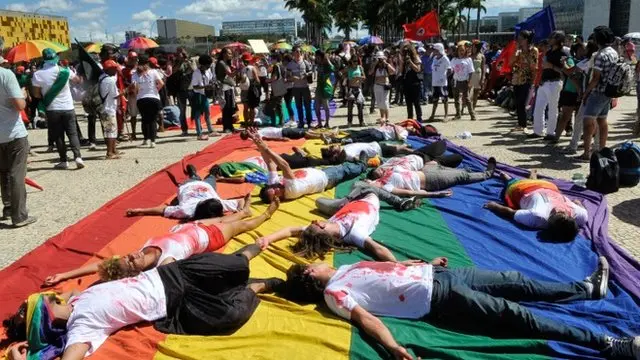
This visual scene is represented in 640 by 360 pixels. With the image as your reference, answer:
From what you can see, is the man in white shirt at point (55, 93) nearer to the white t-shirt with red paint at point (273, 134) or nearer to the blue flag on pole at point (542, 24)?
A: the white t-shirt with red paint at point (273, 134)

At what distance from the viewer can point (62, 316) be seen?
11.6 ft

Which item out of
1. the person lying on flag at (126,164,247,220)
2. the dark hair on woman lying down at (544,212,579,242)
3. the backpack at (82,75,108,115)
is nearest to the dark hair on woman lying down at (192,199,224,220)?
the person lying on flag at (126,164,247,220)

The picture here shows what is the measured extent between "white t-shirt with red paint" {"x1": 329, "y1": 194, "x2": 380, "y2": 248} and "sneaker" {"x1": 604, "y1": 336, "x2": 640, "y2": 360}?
218cm

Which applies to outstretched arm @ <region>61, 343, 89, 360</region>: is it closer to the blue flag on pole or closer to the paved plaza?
the paved plaza

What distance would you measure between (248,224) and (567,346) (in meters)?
3.31

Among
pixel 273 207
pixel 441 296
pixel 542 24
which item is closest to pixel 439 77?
pixel 542 24

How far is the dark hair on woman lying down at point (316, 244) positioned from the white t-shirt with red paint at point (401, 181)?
65.3 inches

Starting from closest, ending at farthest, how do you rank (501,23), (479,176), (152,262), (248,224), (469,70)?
1. (152,262)
2. (248,224)
3. (479,176)
4. (469,70)
5. (501,23)

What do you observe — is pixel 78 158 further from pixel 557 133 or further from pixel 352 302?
pixel 557 133

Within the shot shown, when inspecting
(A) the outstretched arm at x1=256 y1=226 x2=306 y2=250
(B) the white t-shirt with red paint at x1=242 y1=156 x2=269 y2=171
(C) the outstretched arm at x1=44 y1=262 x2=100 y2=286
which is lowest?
(C) the outstretched arm at x1=44 y1=262 x2=100 y2=286

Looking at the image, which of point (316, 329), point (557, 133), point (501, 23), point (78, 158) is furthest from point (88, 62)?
point (501, 23)

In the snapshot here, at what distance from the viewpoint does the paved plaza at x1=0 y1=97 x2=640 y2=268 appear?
5.82m

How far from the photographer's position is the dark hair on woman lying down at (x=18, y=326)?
3535 mm

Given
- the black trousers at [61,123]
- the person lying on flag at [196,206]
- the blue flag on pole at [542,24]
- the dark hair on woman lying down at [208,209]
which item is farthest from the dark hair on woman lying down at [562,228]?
the blue flag on pole at [542,24]
